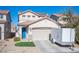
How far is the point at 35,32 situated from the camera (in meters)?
10.9

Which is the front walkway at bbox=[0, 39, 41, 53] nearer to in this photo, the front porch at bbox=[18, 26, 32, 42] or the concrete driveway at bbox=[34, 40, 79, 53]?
the concrete driveway at bbox=[34, 40, 79, 53]

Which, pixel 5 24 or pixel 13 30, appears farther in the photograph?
pixel 13 30

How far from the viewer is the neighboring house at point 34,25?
1062 centimetres

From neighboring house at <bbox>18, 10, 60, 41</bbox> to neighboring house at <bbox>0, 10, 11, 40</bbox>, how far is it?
0.37 m

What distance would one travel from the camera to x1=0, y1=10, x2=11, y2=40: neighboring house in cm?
1054

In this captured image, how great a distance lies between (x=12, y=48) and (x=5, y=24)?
2.73 ft

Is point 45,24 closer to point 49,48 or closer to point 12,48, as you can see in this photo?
point 49,48

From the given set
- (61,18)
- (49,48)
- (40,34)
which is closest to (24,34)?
(40,34)

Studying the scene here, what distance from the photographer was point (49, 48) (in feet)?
35.0
